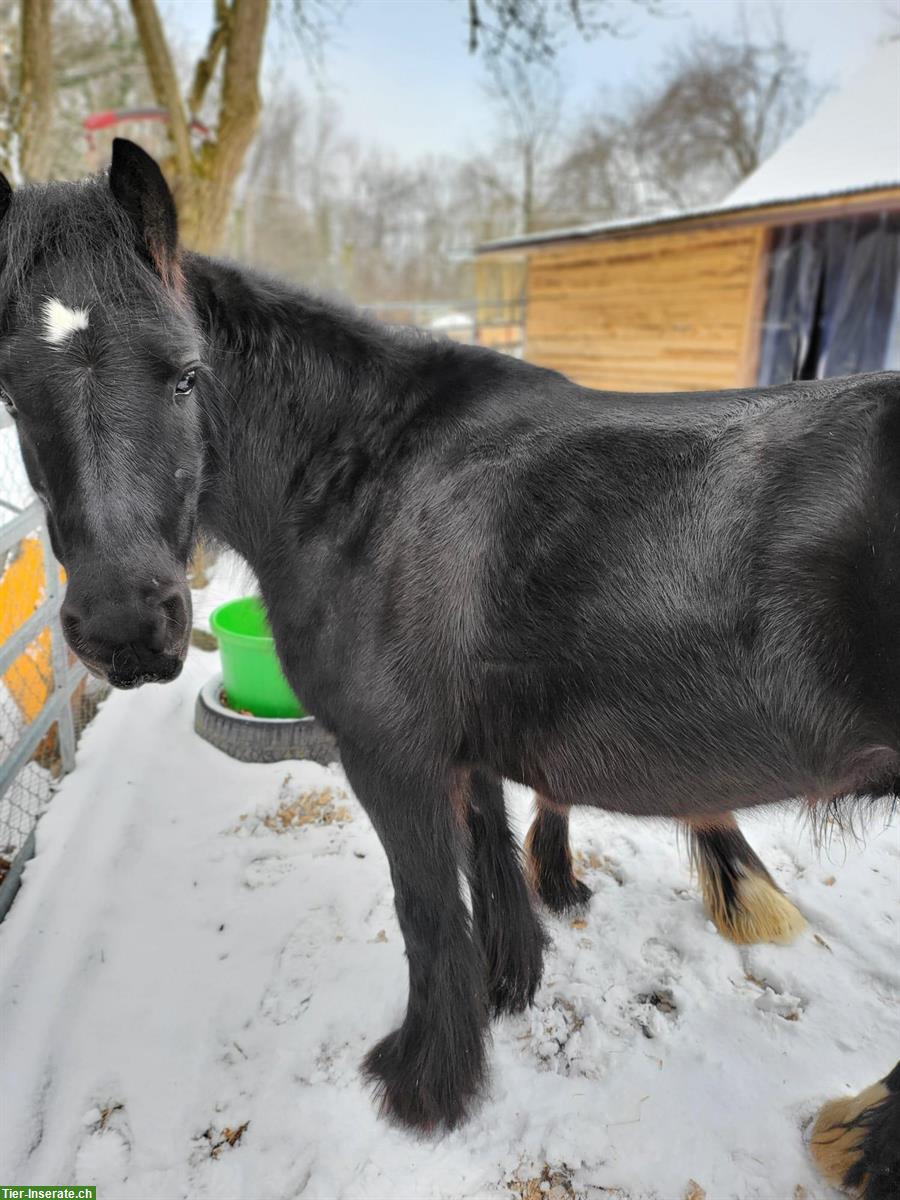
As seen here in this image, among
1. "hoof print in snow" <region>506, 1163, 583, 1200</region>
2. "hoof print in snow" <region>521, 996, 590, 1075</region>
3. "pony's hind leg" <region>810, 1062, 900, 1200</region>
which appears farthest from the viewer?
"hoof print in snow" <region>521, 996, 590, 1075</region>

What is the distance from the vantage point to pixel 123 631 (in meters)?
1.40

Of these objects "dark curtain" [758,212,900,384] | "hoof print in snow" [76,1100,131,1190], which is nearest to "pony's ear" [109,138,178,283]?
"hoof print in snow" [76,1100,131,1190]

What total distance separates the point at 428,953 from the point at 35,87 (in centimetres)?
912

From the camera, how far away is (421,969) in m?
1.88

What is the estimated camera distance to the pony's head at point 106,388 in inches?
55.8

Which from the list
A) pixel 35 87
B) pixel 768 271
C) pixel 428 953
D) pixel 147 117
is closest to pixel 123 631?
pixel 428 953

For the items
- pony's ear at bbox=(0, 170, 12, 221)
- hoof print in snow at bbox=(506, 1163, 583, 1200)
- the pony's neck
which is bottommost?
hoof print in snow at bbox=(506, 1163, 583, 1200)

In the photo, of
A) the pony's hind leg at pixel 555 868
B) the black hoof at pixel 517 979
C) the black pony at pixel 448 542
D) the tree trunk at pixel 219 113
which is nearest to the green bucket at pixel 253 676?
the pony's hind leg at pixel 555 868

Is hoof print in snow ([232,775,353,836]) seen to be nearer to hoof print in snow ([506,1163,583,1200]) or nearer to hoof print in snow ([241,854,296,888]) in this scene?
hoof print in snow ([241,854,296,888])

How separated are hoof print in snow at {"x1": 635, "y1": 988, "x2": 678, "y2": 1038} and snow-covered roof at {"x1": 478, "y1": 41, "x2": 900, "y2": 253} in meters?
7.78

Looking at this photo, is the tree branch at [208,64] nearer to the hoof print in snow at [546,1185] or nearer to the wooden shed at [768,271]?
the wooden shed at [768,271]

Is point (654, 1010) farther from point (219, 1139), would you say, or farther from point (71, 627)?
point (71, 627)

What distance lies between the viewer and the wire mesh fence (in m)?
2.63

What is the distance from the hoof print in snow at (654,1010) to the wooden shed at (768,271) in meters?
7.78
